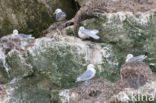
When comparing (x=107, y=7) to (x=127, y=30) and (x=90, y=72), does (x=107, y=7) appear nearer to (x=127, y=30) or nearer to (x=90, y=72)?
(x=127, y=30)

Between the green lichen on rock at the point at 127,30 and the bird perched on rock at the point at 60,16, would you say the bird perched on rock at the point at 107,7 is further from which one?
the bird perched on rock at the point at 60,16

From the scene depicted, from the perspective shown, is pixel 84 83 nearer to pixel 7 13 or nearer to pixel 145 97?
pixel 145 97

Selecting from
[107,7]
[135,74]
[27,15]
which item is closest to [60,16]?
[27,15]

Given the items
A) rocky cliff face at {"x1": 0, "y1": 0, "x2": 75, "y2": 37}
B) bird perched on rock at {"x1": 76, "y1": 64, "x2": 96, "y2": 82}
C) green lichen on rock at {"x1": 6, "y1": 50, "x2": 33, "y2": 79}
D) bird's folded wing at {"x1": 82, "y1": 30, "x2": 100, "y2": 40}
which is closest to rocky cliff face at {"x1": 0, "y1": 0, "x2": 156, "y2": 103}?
green lichen on rock at {"x1": 6, "y1": 50, "x2": 33, "y2": 79}

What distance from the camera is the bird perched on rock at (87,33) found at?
8578 mm

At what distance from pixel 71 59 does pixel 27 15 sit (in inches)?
113

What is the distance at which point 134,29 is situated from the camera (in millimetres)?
9039

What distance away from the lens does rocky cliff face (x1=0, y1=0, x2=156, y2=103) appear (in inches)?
311

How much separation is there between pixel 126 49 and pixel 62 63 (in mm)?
1844

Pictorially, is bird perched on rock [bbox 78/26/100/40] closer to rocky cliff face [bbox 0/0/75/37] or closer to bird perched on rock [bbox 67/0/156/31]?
bird perched on rock [bbox 67/0/156/31]

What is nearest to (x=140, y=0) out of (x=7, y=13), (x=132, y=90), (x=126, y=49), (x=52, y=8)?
(x=126, y=49)

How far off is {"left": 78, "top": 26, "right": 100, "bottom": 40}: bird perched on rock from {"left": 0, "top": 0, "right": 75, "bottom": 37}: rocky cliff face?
2.23m

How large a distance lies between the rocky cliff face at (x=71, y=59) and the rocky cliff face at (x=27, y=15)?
1.70 meters

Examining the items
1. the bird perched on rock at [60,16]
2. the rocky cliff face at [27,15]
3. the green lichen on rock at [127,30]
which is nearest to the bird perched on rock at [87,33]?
the green lichen on rock at [127,30]
